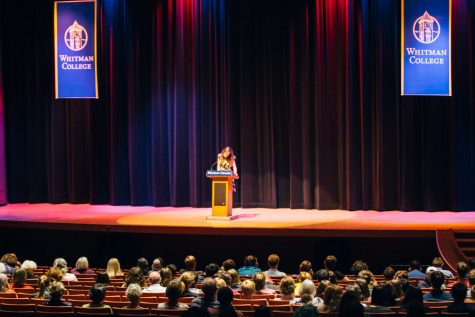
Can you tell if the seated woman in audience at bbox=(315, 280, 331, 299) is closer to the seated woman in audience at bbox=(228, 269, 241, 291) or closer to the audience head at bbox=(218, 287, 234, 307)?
the seated woman in audience at bbox=(228, 269, 241, 291)

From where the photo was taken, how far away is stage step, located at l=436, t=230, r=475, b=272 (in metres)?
11.1

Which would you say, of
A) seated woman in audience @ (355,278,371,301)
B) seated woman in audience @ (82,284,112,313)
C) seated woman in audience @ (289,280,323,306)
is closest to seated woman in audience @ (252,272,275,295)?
seated woman in audience @ (289,280,323,306)

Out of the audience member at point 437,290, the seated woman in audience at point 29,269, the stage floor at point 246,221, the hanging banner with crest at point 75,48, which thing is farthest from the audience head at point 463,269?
the hanging banner with crest at point 75,48

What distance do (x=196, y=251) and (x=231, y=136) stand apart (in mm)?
3699

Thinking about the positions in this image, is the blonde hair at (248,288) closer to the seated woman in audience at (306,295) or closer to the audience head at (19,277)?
the seated woman in audience at (306,295)

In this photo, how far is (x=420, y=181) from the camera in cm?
1452

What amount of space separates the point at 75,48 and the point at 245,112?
3.62m

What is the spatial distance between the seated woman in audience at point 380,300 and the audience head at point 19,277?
379cm

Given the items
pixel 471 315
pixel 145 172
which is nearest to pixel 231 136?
pixel 145 172

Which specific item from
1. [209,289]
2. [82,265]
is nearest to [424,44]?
[82,265]

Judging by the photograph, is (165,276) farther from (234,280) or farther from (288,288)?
(288,288)

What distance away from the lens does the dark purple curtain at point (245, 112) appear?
47.5 ft

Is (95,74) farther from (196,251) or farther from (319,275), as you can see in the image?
(319,275)

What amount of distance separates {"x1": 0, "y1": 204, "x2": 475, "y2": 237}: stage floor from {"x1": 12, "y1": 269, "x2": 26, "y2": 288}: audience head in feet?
14.2
